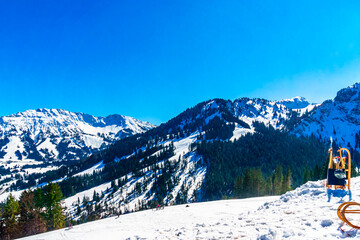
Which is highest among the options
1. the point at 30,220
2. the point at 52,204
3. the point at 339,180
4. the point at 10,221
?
the point at 339,180

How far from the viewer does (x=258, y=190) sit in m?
73.4

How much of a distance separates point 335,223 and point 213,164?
194394 mm

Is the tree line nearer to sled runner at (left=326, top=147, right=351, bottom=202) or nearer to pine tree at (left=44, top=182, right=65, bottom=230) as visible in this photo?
pine tree at (left=44, top=182, right=65, bottom=230)

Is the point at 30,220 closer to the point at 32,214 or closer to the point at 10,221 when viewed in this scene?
→ the point at 32,214

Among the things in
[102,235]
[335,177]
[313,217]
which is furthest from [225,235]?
[102,235]

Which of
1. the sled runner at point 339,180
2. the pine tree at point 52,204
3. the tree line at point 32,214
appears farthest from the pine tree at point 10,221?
the sled runner at point 339,180

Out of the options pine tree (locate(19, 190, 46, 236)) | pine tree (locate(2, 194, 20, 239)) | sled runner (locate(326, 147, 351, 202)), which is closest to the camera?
sled runner (locate(326, 147, 351, 202))

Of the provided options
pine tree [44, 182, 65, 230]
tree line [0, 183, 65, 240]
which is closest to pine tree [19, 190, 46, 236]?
tree line [0, 183, 65, 240]

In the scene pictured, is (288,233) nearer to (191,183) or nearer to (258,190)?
(258,190)

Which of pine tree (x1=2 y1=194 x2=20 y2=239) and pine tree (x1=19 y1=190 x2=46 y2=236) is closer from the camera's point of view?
pine tree (x1=2 y1=194 x2=20 y2=239)

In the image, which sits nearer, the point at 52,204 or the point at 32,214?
the point at 32,214

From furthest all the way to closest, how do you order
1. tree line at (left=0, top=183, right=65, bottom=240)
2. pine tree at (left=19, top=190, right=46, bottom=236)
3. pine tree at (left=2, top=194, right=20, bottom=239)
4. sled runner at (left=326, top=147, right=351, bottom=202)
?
pine tree at (left=19, top=190, right=46, bottom=236)
tree line at (left=0, top=183, right=65, bottom=240)
pine tree at (left=2, top=194, right=20, bottom=239)
sled runner at (left=326, top=147, right=351, bottom=202)

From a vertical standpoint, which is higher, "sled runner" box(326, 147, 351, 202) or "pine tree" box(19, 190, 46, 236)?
"sled runner" box(326, 147, 351, 202)

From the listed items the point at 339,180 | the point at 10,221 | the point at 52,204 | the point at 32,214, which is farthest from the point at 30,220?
the point at 339,180
